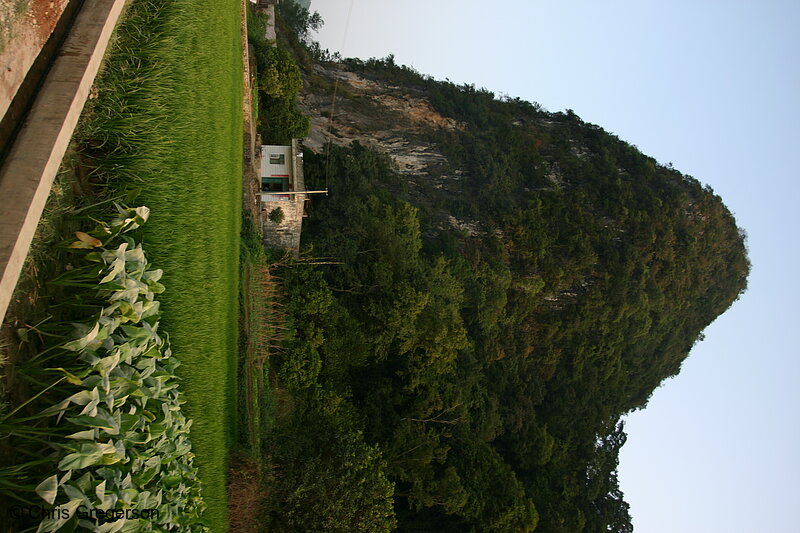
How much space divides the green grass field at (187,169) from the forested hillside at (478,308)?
4.23m

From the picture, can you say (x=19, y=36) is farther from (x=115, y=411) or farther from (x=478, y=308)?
(x=478, y=308)

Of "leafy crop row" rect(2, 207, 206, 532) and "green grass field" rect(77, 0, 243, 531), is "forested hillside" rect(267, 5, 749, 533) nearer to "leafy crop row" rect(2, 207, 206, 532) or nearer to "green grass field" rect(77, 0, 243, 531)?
"green grass field" rect(77, 0, 243, 531)

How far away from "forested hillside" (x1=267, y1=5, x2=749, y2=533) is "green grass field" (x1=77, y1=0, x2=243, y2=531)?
4227mm

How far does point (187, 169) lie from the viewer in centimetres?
779

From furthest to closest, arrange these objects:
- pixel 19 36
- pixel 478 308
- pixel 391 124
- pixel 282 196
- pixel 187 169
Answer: pixel 391 124, pixel 478 308, pixel 282 196, pixel 187 169, pixel 19 36

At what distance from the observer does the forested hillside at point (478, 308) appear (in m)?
16.6

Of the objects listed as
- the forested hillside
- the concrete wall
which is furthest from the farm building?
the concrete wall

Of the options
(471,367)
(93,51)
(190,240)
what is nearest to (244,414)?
(190,240)

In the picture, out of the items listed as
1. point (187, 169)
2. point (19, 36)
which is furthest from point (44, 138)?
point (187, 169)

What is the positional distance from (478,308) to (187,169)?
18.9m

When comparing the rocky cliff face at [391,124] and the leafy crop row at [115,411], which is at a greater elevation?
the rocky cliff face at [391,124]

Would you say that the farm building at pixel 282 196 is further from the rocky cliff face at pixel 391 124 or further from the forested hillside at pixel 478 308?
the rocky cliff face at pixel 391 124

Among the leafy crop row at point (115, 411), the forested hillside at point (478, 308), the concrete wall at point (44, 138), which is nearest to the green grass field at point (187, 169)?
the concrete wall at point (44, 138)

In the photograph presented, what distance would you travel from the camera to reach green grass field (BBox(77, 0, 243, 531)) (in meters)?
6.31
